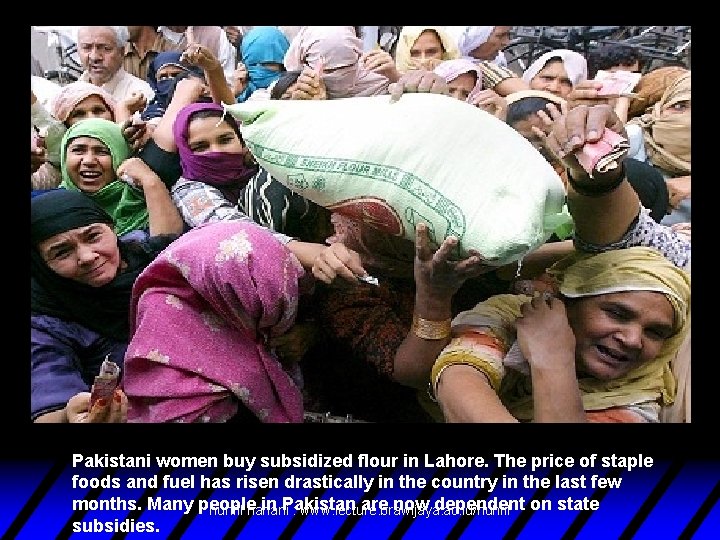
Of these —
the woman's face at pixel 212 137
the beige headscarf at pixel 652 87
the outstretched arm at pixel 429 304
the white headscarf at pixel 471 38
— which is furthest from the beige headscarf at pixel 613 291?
the woman's face at pixel 212 137

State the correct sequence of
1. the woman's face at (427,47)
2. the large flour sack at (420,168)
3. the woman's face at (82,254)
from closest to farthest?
the large flour sack at (420,168)
the woman's face at (82,254)
the woman's face at (427,47)

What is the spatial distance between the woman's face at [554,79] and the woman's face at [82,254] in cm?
95

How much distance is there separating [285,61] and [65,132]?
0.49 metres

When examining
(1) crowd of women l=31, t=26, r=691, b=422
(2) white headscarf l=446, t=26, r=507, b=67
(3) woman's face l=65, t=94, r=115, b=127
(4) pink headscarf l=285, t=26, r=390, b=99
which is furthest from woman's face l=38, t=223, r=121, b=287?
(2) white headscarf l=446, t=26, r=507, b=67

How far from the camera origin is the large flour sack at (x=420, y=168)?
147cm

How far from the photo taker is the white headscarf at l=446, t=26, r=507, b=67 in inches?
71.1

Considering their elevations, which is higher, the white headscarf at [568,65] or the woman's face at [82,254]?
the white headscarf at [568,65]

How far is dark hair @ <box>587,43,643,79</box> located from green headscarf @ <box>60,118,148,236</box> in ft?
3.24

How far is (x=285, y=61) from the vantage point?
1.82 meters

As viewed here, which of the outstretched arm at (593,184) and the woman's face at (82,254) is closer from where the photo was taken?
the outstretched arm at (593,184)

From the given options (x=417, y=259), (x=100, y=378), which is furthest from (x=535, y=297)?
(x=100, y=378)

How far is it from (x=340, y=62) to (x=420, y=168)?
0.38 meters

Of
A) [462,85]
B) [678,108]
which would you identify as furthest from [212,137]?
[678,108]

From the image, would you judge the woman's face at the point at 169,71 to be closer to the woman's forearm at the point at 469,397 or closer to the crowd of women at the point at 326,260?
Answer: the crowd of women at the point at 326,260
